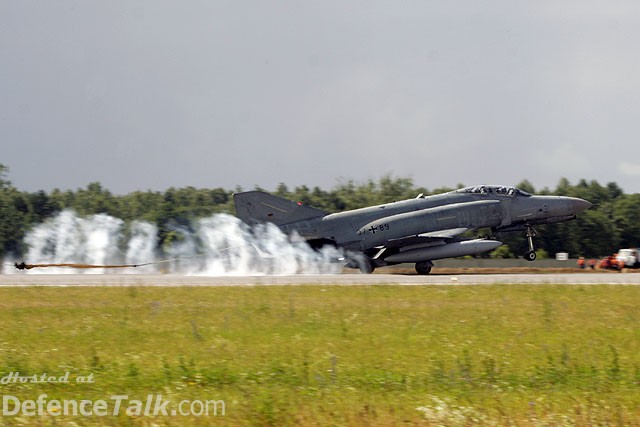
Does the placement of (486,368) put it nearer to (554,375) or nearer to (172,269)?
(554,375)

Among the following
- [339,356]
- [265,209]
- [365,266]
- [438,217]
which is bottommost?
[339,356]

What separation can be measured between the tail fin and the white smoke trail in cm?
42

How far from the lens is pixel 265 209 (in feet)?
118

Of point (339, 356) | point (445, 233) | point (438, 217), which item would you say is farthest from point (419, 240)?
point (339, 356)

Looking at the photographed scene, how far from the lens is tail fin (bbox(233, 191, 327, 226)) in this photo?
3569 centimetres

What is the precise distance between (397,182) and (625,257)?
45.3m

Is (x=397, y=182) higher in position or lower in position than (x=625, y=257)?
higher

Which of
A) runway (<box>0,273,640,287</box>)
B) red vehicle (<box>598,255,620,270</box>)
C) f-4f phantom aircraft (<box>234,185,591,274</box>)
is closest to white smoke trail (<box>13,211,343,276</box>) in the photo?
f-4f phantom aircraft (<box>234,185,591,274</box>)

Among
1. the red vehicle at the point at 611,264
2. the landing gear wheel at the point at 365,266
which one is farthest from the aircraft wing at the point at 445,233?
the red vehicle at the point at 611,264

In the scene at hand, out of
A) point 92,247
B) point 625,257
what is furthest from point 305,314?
point 625,257

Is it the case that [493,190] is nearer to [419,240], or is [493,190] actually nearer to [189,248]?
[419,240]

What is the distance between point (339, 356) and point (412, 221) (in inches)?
889

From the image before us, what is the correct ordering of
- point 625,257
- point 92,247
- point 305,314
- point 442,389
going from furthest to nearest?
point 625,257 < point 92,247 < point 305,314 < point 442,389

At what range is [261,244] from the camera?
35.8 m
